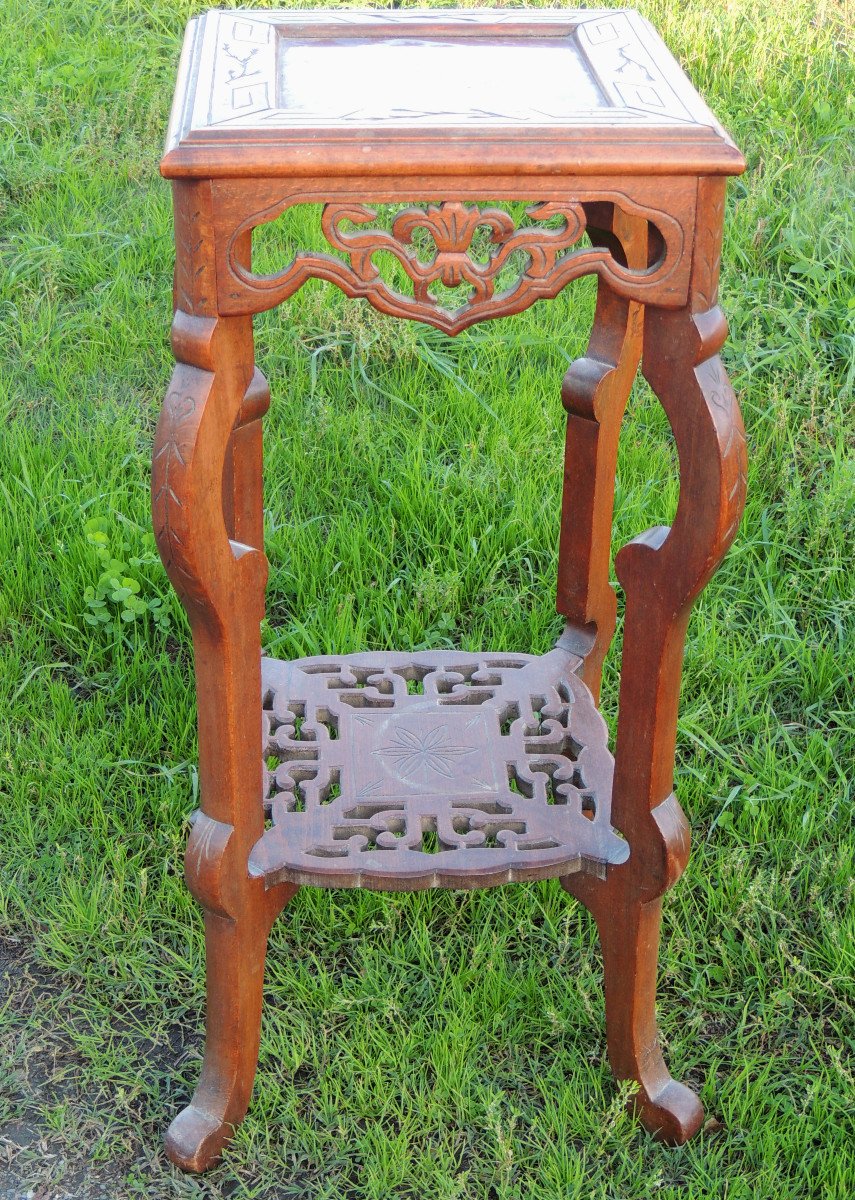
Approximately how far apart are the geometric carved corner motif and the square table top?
2.2 inches

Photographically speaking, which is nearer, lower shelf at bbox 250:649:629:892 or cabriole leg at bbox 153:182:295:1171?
cabriole leg at bbox 153:182:295:1171

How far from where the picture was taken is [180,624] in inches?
112

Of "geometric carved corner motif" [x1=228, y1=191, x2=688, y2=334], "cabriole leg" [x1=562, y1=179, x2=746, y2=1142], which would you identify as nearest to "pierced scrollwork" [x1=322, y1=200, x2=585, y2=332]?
"geometric carved corner motif" [x1=228, y1=191, x2=688, y2=334]

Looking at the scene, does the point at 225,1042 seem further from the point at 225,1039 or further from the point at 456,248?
the point at 456,248

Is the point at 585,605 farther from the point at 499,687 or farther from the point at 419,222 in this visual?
the point at 419,222

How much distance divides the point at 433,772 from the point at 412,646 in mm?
592

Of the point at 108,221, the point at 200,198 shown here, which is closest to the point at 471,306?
the point at 200,198

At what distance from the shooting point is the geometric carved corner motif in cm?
157

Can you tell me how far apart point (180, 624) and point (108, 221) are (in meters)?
1.41

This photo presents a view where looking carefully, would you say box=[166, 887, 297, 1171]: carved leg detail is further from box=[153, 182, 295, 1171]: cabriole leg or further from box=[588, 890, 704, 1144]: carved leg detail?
box=[588, 890, 704, 1144]: carved leg detail

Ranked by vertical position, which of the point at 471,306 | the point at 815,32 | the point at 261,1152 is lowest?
the point at 261,1152

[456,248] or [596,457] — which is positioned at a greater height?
[456,248]

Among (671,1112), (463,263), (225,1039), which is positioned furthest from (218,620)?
(671,1112)

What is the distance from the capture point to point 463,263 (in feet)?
5.24
